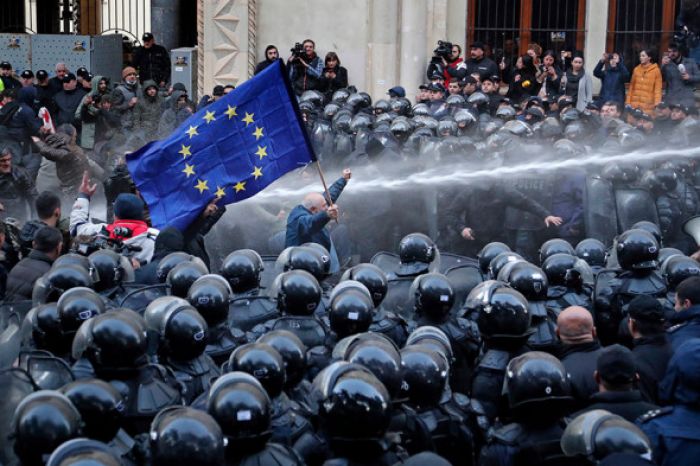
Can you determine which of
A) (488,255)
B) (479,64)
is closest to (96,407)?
(488,255)

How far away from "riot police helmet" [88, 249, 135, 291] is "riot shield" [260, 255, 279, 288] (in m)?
1.10

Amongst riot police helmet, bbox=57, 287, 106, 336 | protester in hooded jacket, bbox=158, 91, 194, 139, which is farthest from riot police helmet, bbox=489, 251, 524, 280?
protester in hooded jacket, bbox=158, 91, 194, 139

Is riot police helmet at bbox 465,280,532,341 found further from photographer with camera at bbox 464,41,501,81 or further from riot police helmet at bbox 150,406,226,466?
photographer with camera at bbox 464,41,501,81

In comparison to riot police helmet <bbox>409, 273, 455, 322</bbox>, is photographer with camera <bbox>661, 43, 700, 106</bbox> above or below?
above

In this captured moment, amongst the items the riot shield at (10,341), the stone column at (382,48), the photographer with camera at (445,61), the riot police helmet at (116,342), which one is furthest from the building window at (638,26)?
the riot police helmet at (116,342)

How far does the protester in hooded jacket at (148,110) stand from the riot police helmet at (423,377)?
1134 cm

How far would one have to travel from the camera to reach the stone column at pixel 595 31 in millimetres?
20016

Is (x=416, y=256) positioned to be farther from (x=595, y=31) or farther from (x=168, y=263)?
(x=595, y=31)

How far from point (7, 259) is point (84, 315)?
3.19 metres

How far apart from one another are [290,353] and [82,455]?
196 cm

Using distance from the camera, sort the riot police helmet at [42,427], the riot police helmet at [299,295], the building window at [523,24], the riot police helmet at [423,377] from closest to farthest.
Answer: the riot police helmet at [42,427]
the riot police helmet at [423,377]
the riot police helmet at [299,295]
the building window at [523,24]

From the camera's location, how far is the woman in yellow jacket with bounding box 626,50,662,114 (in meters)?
17.1

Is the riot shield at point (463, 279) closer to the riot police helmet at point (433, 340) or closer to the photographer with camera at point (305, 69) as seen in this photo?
the riot police helmet at point (433, 340)

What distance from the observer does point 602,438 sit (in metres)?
5.11
